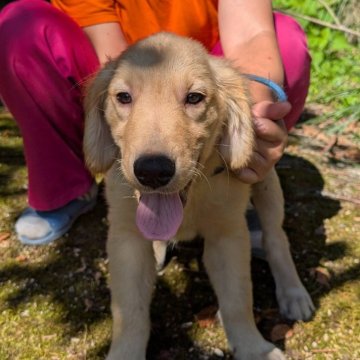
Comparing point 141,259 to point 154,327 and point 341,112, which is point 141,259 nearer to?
point 154,327

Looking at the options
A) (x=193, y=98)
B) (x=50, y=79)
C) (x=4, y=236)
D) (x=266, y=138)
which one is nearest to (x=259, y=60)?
(x=266, y=138)

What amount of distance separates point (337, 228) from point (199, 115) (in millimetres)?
1450

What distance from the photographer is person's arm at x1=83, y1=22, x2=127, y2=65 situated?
2.81m

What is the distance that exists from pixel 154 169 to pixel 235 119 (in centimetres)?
55

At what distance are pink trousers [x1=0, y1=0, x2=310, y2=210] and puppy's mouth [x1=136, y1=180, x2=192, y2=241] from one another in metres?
0.92

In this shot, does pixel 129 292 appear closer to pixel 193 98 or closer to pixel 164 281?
pixel 164 281

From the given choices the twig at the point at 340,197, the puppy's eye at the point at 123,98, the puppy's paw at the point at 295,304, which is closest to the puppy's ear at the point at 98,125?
the puppy's eye at the point at 123,98

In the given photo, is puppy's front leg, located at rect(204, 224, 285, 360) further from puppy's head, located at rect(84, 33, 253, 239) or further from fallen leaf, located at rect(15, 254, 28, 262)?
fallen leaf, located at rect(15, 254, 28, 262)

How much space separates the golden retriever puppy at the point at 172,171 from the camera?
1.93 m

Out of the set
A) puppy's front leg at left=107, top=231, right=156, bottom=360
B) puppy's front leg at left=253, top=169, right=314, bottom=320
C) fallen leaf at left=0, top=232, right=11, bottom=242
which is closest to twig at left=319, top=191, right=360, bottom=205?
puppy's front leg at left=253, top=169, right=314, bottom=320

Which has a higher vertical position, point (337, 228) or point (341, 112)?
point (341, 112)

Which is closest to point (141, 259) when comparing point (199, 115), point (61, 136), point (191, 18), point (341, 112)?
point (199, 115)

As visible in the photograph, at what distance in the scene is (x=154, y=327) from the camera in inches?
97.9

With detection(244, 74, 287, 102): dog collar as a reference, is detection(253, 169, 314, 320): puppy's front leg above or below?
below
